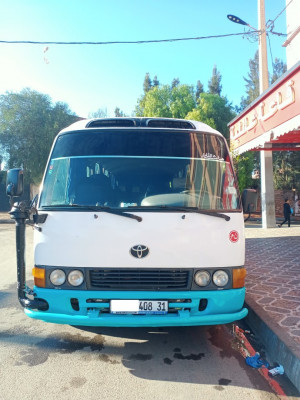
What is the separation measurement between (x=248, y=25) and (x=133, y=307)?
46.4 ft

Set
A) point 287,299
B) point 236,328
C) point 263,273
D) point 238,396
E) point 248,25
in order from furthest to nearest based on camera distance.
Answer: point 248,25
point 263,273
point 287,299
point 236,328
point 238,396

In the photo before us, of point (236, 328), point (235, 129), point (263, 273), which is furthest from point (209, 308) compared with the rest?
point (235, 129)

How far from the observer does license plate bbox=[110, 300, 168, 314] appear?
2975mm

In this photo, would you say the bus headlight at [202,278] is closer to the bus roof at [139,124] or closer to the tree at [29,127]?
the bus roof at [139,124]

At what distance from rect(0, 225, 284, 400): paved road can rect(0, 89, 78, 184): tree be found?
22.3 metres

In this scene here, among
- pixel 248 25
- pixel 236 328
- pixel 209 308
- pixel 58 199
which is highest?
pixel 248 25

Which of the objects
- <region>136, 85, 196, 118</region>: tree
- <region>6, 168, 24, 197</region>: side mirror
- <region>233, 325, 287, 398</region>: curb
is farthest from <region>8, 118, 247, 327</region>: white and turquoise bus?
<region>136, 85, 196, 118</region>: tree

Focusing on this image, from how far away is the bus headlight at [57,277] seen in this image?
3.08m

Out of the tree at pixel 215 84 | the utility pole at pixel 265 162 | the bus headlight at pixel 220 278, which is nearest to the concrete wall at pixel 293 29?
the utility pole at pixel 265 162

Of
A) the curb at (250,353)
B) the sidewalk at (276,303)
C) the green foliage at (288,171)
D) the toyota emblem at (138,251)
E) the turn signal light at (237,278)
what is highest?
the green foliage at (288,171)

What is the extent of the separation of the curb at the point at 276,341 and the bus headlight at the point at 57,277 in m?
2.17

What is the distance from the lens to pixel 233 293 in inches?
123

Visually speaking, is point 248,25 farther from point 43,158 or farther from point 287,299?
point 43,158

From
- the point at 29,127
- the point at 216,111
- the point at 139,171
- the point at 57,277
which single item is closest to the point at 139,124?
the point at 139,171
